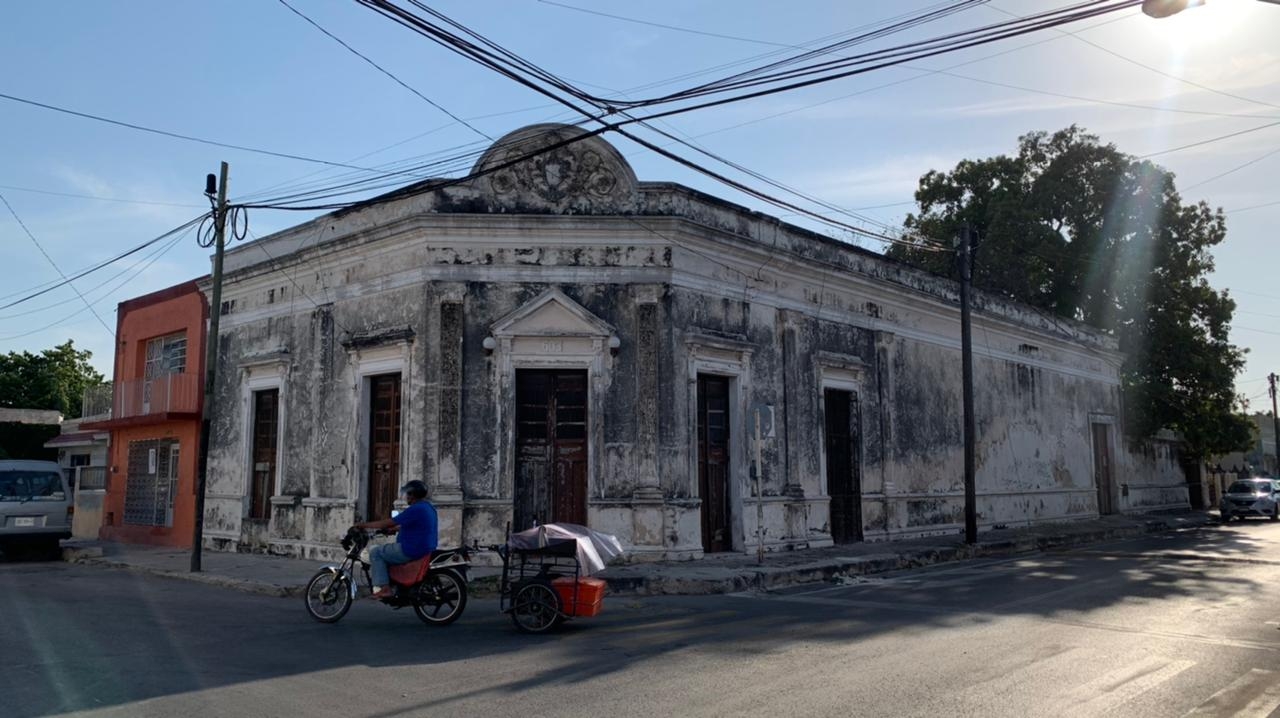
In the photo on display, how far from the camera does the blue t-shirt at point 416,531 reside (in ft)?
32.0

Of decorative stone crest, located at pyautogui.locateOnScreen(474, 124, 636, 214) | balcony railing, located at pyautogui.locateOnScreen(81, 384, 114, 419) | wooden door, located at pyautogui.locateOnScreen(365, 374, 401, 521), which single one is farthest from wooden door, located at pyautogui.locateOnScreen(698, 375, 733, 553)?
balcony railing, located at pyautogui.locateOnScreen(81, 384, 114, 419)

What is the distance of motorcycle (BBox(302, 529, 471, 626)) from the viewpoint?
9766mm

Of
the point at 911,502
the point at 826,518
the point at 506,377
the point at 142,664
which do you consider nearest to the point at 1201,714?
the point at 142,664

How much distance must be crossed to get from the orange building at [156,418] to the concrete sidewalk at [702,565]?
1003mm

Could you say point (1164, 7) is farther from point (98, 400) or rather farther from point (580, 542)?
point (98, 400)

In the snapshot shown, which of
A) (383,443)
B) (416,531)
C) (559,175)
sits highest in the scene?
(559,175)

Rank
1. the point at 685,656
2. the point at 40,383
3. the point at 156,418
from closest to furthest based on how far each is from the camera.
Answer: the point at 685,656 → the point at 156,418 → the point at 40,383

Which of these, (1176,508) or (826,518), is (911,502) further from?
(1176,508)

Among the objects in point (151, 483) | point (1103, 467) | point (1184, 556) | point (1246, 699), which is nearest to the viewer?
point (1246, 699)

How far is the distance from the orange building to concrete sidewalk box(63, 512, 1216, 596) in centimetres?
100

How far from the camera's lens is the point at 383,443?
16750 mm

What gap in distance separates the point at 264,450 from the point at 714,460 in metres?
9.57

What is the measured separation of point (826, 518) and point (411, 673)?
1271cm

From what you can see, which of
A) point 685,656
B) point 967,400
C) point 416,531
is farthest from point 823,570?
point 416,531
